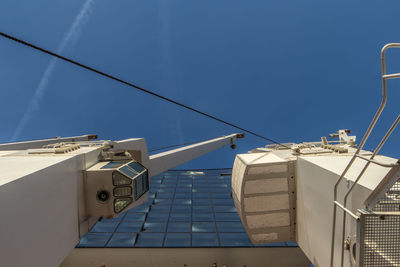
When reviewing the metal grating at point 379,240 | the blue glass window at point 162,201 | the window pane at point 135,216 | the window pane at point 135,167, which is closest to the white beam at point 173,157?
the window pane at point 135,167

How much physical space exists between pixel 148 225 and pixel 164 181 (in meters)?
16.1

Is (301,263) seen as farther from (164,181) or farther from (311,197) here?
(164,181)

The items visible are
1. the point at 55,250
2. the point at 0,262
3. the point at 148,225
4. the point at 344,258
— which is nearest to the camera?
the point at 0,262

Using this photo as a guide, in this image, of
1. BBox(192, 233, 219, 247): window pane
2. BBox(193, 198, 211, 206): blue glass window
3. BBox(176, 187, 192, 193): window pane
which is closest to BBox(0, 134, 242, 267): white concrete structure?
BBox(192, 233, 219, 247): window pane

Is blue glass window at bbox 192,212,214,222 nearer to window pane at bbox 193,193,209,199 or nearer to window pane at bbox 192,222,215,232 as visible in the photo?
window pane at bbox 192,222,215,232

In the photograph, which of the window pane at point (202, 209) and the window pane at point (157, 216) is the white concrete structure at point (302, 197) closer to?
the window pane at point (157, 216)

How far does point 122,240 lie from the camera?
21.1 metres

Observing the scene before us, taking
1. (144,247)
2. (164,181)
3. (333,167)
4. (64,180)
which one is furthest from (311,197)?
(164,181)

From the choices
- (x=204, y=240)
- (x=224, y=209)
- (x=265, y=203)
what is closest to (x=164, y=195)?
(x=224, y=209)

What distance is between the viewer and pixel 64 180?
7727 mm

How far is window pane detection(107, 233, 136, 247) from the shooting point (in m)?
20.2

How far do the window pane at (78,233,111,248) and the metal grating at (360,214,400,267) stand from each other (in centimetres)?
2129

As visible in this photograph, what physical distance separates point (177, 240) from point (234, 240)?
555cm

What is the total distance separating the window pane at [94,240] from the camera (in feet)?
65.6
